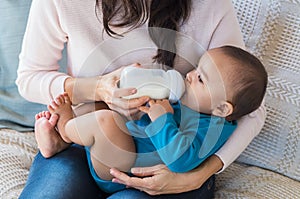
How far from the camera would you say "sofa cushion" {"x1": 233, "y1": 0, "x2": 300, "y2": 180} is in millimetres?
1388

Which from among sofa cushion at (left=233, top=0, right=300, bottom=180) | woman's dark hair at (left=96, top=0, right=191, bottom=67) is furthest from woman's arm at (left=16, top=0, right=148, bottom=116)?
sofa cushion at (left=233, top=0, right=300, bottom=180)

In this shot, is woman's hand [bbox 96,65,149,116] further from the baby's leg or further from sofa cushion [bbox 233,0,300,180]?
sofa cushion [bbox 233,0,300,180]

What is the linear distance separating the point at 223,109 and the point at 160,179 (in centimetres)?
21

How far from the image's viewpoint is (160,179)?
110cm

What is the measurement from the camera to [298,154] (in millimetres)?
1395

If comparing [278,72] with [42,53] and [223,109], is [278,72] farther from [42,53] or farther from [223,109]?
[42,53]

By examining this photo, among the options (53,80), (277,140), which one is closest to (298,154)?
(277,140)

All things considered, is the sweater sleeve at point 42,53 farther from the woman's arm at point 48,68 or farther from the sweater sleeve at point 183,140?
the sweater sleeve at point 183,140

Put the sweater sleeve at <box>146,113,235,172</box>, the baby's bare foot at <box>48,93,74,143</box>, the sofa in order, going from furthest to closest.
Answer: the sofa < the baby's bare foot at <box>48,93,74,143</box> < the sweater sleeve at <box>146,113,235,172</box>

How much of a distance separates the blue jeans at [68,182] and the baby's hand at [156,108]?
178 mm

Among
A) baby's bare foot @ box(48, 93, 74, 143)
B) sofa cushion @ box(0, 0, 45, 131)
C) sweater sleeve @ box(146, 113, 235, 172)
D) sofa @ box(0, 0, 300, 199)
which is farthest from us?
sofa cushion @ box(0, 0, 45, 131)

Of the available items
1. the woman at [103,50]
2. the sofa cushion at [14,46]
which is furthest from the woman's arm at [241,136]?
the sofa cushion at [14,46]

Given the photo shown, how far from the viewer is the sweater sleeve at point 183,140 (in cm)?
106

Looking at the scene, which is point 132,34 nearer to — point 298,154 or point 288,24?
point 288,24
